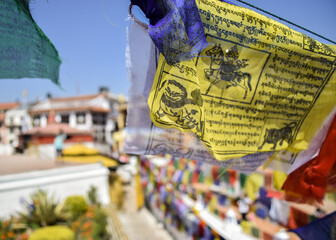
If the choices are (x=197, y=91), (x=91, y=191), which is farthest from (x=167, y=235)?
(x=197, y=91)

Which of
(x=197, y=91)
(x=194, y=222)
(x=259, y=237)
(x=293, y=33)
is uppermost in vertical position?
(x=293, y=33)

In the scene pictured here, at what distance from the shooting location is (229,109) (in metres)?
1.56

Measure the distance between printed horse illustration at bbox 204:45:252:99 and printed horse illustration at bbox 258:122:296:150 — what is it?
1.35 ft

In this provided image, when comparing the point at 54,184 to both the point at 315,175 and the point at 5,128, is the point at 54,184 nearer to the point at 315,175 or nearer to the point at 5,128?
the point at 315,175

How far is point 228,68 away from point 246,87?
0.19m

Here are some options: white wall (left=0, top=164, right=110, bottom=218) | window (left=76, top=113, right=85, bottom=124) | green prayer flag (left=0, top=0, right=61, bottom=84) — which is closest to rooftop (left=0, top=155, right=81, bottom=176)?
white wall (left=0, top=164, right=110, bottom=218)

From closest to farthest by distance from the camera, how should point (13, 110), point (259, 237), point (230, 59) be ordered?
point (230, 59) → point (259, 237) → point (13, 110)

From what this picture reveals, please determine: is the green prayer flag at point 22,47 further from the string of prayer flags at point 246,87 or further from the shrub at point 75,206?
the shrub at point 75,206

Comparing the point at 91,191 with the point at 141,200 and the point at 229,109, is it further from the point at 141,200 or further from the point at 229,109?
the point at 229,109

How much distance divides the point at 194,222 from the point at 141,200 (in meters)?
6.16

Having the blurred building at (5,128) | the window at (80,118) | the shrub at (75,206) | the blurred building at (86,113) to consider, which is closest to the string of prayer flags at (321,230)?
the shrub at (75,206)

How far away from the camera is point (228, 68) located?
4.88 ft

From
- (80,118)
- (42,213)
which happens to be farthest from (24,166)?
(80,118)

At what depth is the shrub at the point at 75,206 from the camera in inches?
276
